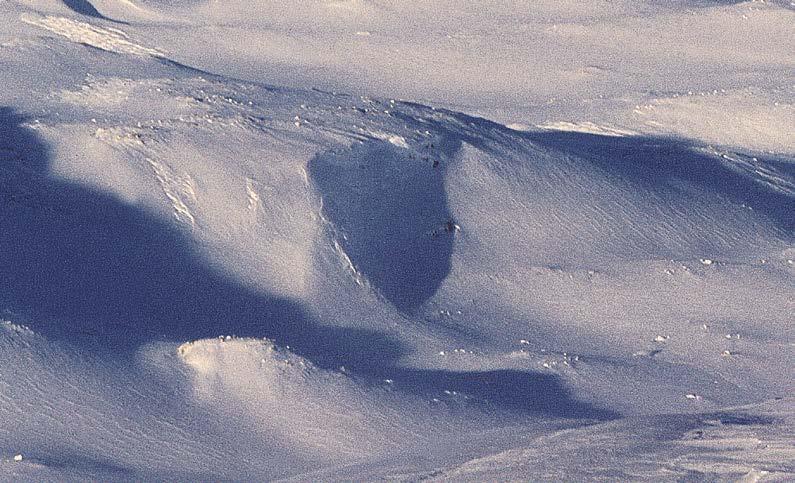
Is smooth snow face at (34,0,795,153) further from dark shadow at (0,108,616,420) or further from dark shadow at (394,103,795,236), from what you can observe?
dark shadow at (0,108,616,420)

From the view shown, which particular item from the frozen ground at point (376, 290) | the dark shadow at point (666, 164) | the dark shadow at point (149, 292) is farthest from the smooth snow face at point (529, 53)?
the dark shadow at point (149, 292)

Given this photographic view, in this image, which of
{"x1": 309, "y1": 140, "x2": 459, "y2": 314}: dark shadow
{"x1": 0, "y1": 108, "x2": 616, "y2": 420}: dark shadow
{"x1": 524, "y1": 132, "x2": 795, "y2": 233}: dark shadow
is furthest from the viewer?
{"x1": 524, "y1": 132, "x2": 795, "y2": 233}: dark shadow

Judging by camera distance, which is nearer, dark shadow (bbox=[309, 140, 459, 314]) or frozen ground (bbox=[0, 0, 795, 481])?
frozen ground (bbox=[0, 0, 795, 481])

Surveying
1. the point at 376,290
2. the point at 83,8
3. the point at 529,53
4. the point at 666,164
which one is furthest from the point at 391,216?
the point at 83,8

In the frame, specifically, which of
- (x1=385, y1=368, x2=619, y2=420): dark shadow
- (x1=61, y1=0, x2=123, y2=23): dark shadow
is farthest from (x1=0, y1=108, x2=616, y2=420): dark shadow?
(x1=61, y1=0, x2=123, y2=23): dark shadow

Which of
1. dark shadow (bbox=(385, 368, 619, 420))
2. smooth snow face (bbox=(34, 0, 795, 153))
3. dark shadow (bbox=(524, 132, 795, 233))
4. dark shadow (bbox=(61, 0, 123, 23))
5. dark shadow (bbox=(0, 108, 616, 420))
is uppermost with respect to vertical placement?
dark shadow (bbox=(61, 0, 123, 23))

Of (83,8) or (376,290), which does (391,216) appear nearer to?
(376,290)

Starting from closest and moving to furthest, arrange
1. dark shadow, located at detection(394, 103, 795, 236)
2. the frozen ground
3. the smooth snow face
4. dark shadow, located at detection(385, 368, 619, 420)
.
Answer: the frozen ground → dark shadow, located at detection(385, 368, 619, 420) → dark shadow, located at detection(394, 103, 795, 236) → the smooth snow face
